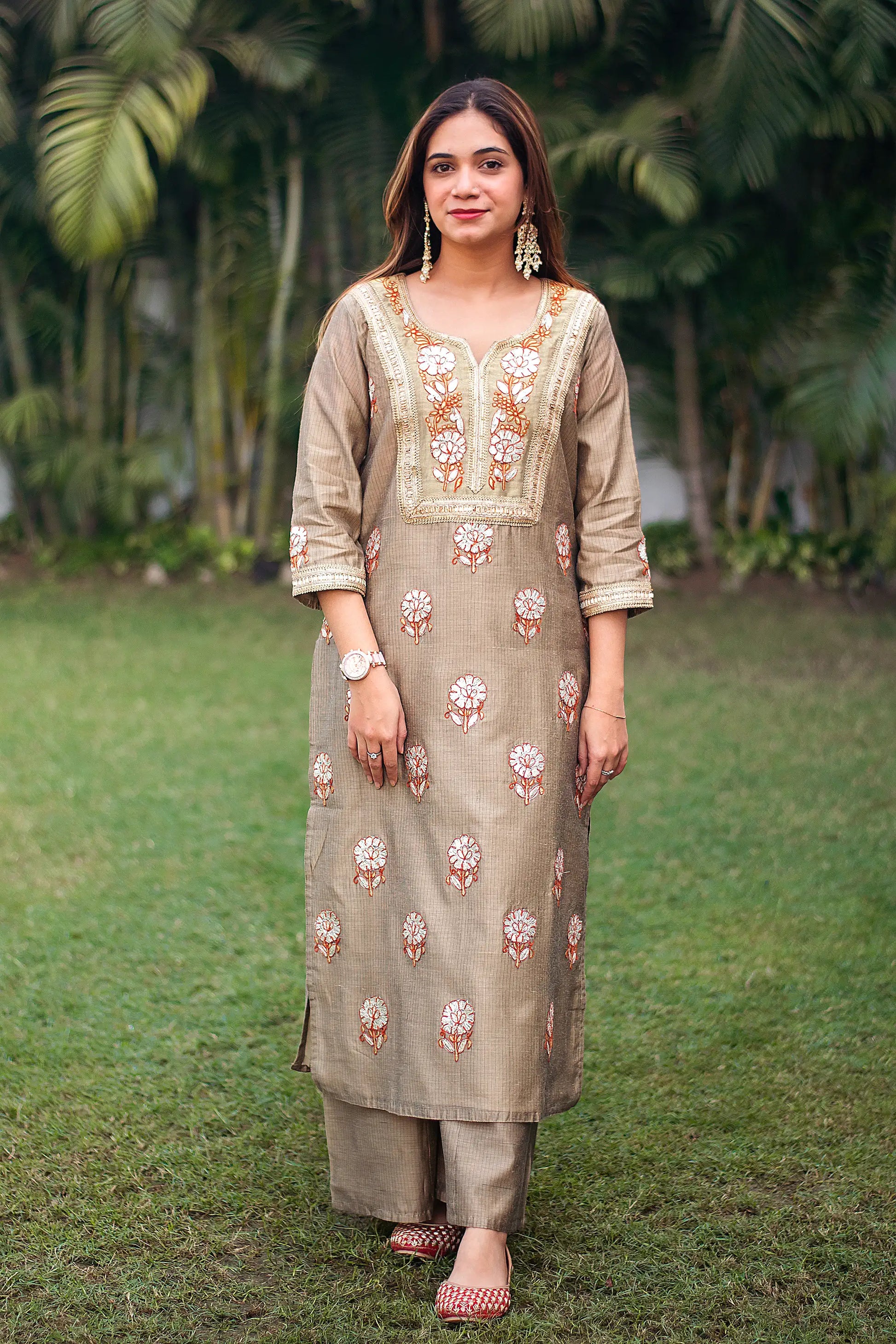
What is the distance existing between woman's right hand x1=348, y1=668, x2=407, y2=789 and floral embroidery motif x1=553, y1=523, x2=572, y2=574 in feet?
1.04

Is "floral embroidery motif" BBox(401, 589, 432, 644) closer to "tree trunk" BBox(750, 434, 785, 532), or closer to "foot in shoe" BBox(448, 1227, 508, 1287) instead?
"foot in shoe" BBox(448, 1227, 508, 1287)

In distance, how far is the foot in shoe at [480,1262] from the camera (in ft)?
6.54

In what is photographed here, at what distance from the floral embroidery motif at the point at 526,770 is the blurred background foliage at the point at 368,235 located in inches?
210

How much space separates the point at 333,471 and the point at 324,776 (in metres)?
0.46

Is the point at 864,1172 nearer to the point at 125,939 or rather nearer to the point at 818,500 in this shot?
the point at 125,939

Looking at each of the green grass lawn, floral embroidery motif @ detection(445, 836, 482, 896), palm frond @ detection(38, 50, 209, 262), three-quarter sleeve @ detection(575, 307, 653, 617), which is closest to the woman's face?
three-quarter sleeve @ detection(575, 307, 653, 617)

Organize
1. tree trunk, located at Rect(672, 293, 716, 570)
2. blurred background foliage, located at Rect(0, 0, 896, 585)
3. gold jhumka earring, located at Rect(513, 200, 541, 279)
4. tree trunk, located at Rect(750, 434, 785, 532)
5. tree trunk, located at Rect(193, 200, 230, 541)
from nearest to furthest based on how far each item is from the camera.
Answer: gold jhumka earring, located at Rect(513, 200, 541, 279)
blurred background foliage, located at Rect(0, 0, 896, 585)
tree trunk, located at Rect(672, 293, 716, 570)
tree trunk, located at Rect(750, 434, 785, 532)
tree trunk, located at Rect(193, 200, 230, 541)

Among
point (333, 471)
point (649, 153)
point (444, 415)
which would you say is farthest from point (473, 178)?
point (649, 153)

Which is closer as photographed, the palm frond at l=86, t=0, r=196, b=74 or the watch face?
the watch face

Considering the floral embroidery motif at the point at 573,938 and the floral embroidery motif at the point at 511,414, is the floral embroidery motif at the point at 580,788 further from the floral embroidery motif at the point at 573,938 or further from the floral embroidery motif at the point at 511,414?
the floral embroidery motif at the point at 511,414

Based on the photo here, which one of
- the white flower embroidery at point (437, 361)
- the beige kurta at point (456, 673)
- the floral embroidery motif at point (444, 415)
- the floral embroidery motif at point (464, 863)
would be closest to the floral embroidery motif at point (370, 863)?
the beige kurta at point (456, 673)

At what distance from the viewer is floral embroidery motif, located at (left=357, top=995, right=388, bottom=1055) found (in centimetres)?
206

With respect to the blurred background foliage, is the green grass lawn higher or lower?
lower

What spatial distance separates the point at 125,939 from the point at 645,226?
5.99 m
